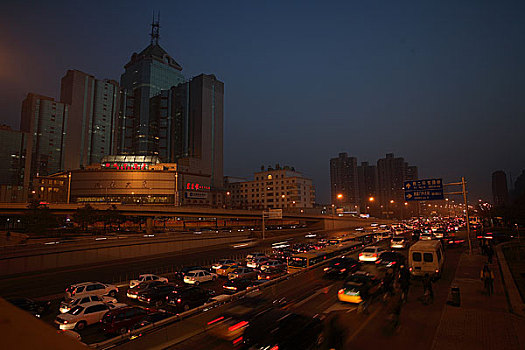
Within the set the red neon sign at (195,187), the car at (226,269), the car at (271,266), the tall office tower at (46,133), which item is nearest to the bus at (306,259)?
the car at (271,266)

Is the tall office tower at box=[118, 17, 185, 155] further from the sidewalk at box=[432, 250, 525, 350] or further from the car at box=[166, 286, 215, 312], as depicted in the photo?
the sidewalk at box=[432, 250, 525, 350]

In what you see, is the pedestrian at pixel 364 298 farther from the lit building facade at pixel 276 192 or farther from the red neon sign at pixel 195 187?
the lit building facade at pixel 276 192

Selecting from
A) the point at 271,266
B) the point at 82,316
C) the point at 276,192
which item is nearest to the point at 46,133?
the point at 276,192

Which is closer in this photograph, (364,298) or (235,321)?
(235,321)

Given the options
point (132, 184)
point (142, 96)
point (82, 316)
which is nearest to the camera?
point (82, 316)

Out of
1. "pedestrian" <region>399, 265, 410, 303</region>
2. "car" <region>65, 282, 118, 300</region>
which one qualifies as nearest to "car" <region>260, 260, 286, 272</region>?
"car" <region>65, 282, 118, 300</region>

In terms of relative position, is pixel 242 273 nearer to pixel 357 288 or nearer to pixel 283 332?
pixel 357 288

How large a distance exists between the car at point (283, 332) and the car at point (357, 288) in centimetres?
581

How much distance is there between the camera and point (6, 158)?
142m

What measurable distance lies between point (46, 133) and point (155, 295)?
552 ft

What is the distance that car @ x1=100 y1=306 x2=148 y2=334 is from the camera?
14656 mm

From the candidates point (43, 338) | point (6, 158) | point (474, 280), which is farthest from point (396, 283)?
point (6, 158)

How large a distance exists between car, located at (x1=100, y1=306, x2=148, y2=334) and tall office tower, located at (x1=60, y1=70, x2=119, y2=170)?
163 metres

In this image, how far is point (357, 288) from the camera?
1599cm
